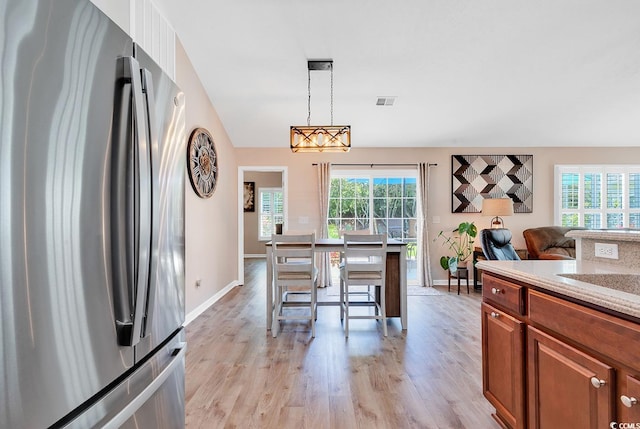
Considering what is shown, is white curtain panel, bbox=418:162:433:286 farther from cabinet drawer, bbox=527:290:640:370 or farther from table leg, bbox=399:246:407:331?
cabinet drawer, bbox=527:290:640:370

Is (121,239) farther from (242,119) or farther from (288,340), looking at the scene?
(242,119)

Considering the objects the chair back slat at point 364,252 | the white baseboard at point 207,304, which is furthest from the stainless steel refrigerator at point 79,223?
the white baseboard at point 207,304

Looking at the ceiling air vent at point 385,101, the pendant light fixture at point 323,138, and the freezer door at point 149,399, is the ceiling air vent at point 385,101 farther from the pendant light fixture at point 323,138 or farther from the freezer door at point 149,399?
the freezer door at point 149,399

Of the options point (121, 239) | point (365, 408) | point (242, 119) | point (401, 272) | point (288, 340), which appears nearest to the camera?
point (121, 239)

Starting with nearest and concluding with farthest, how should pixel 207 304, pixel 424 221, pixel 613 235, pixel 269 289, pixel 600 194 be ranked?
pixel 613 235 → pixel 269 289 → pixel 207 304 → pixel 424 221 → pixel 600 194

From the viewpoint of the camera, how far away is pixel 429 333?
3.29 meters

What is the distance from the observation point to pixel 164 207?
3.59ft

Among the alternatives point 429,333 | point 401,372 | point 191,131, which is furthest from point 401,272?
point 191,131

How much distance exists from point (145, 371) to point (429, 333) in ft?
9.54

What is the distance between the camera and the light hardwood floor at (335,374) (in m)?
1.91

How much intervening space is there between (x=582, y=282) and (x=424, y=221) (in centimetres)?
424

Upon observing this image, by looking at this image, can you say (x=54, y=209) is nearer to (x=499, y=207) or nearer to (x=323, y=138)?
(x=323, y=138)

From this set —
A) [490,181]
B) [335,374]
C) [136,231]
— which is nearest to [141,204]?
[136,231]

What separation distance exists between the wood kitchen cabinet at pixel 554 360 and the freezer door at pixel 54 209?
1.49 metres
